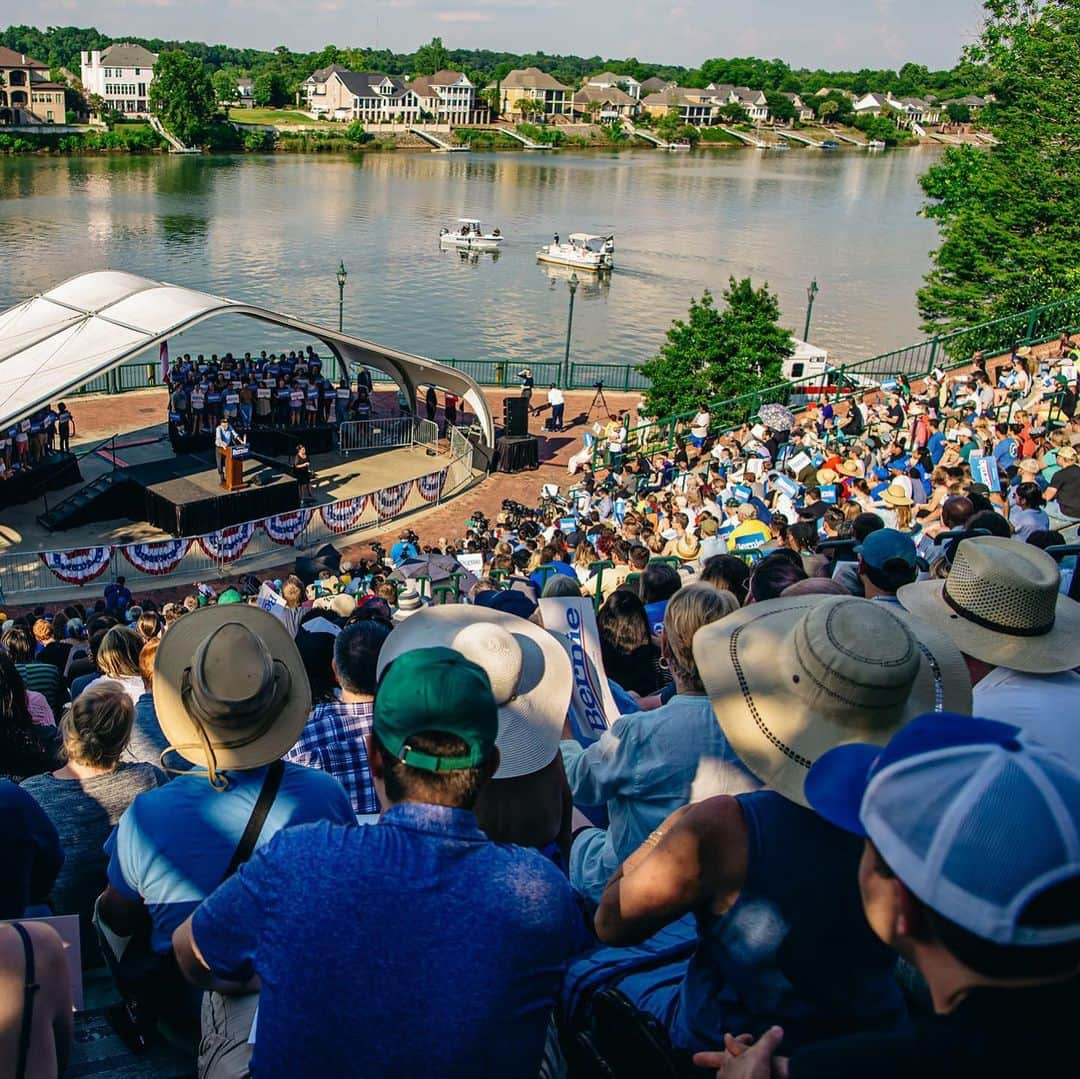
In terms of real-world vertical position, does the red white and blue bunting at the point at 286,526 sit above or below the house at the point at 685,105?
below

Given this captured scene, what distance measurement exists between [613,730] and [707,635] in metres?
0.63

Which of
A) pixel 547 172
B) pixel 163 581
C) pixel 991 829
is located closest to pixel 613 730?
pixel 991 829

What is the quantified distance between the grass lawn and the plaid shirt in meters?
144

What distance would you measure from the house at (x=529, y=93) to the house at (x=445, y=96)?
30.5 ft

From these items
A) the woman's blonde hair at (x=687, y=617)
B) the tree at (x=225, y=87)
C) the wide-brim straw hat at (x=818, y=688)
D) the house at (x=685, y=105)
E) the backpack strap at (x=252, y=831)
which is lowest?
the backpack strap at (x=252, y=831)

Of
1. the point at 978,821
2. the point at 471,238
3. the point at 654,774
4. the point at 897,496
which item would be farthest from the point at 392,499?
the point at 471,238

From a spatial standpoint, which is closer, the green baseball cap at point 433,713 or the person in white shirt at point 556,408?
the green baseball cap at point 433,713

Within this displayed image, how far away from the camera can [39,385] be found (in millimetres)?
17172

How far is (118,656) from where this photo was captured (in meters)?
7.38

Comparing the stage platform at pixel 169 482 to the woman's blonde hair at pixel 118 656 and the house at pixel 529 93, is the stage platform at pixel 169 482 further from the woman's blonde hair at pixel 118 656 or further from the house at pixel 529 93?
the house at pixel 529 93

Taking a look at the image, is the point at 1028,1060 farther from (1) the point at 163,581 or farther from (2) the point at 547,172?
(2) the point at 547,172

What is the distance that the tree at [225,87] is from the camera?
474ft

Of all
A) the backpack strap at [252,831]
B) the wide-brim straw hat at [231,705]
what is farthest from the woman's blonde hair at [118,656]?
the backpack strap at [252,831]

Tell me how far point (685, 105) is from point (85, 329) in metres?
180
